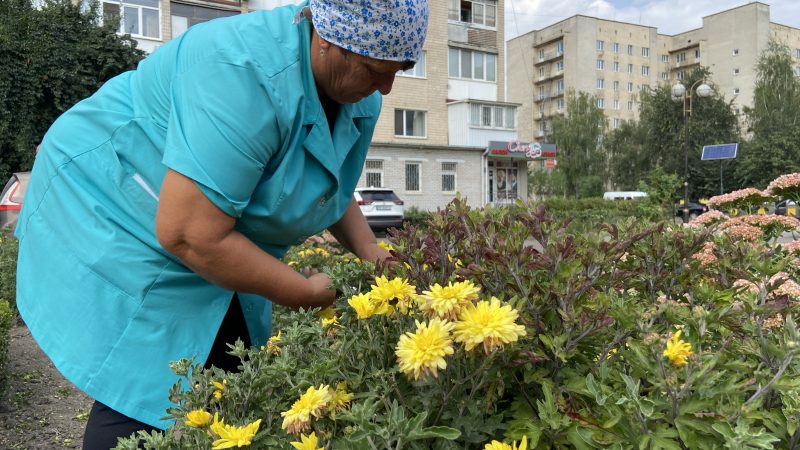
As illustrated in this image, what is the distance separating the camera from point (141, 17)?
75.1 feet

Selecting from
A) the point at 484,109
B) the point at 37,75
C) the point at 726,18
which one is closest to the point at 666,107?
the point at 484,109

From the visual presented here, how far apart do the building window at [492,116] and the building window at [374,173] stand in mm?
5063

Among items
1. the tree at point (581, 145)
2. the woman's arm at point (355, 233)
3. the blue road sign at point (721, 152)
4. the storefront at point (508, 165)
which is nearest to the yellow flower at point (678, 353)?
the woman's arm at point (355, 233)

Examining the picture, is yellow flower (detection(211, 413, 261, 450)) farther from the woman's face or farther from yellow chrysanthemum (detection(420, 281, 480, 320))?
the woman's face

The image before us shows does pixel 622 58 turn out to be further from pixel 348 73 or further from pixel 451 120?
pixel 348 73

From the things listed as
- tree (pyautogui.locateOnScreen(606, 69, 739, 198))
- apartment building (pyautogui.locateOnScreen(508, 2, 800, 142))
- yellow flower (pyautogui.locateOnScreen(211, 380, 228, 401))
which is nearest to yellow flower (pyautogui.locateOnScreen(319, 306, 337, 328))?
yellow flower (pyautogui.locateOnScreen(211, 380, 228, 401))

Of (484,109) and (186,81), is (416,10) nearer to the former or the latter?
(186,81)

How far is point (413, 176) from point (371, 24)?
1044 inches

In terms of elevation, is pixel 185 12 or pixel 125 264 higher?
pixel 185 12

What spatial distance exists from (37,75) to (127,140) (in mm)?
18687

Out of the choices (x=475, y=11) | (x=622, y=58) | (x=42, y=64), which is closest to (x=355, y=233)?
(x=42, y=64)

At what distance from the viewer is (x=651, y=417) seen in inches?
36.4

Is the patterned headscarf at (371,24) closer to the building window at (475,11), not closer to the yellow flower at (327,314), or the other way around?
the yellow flower at (327,314)

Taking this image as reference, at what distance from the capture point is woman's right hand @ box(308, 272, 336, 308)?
57.6 inches
